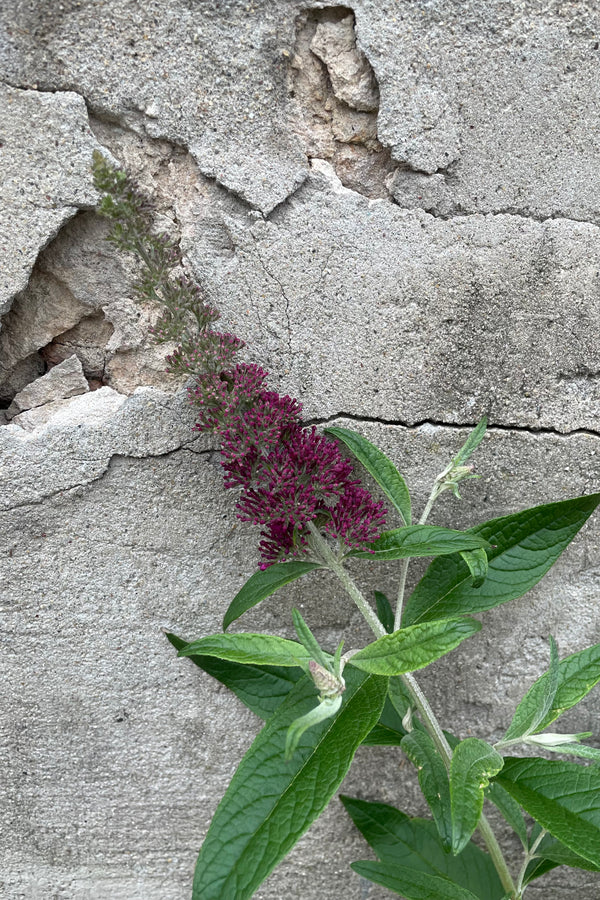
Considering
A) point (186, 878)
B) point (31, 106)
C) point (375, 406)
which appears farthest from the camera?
point (186, 878)

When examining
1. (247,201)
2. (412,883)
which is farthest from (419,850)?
(247,201)

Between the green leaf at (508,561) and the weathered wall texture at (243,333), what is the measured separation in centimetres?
→ 21

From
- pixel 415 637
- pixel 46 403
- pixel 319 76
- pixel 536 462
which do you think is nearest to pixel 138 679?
pixel 46 403

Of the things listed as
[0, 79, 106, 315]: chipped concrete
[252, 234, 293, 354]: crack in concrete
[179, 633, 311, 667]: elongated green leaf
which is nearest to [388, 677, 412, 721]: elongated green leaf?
[179, 633, 311, 667]: elongated green leaf

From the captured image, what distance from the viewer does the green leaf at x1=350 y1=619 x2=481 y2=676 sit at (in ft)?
4.09

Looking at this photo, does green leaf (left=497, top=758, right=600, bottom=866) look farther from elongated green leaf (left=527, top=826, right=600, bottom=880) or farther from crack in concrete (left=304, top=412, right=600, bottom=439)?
crack in concrete (left=304, top=412, right=600, bottom=439)

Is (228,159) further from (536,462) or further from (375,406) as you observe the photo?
(536,462)

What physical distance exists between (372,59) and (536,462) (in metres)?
1.21

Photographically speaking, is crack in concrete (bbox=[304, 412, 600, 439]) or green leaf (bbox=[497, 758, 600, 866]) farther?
crack in concrete (bbox=[304, 412, 600, 439])

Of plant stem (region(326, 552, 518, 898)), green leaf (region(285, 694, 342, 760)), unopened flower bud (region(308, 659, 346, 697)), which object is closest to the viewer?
green leaf (region(285, 694, 342, 760))

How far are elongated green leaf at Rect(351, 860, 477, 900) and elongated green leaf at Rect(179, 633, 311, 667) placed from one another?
0.72 meters

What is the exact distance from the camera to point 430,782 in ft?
4.58

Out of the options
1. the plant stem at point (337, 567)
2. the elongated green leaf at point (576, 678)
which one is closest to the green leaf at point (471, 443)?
the plant stem at point (337, 567)

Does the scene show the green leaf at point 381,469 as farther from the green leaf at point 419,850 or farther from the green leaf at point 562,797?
the green leaf at point 419,850
